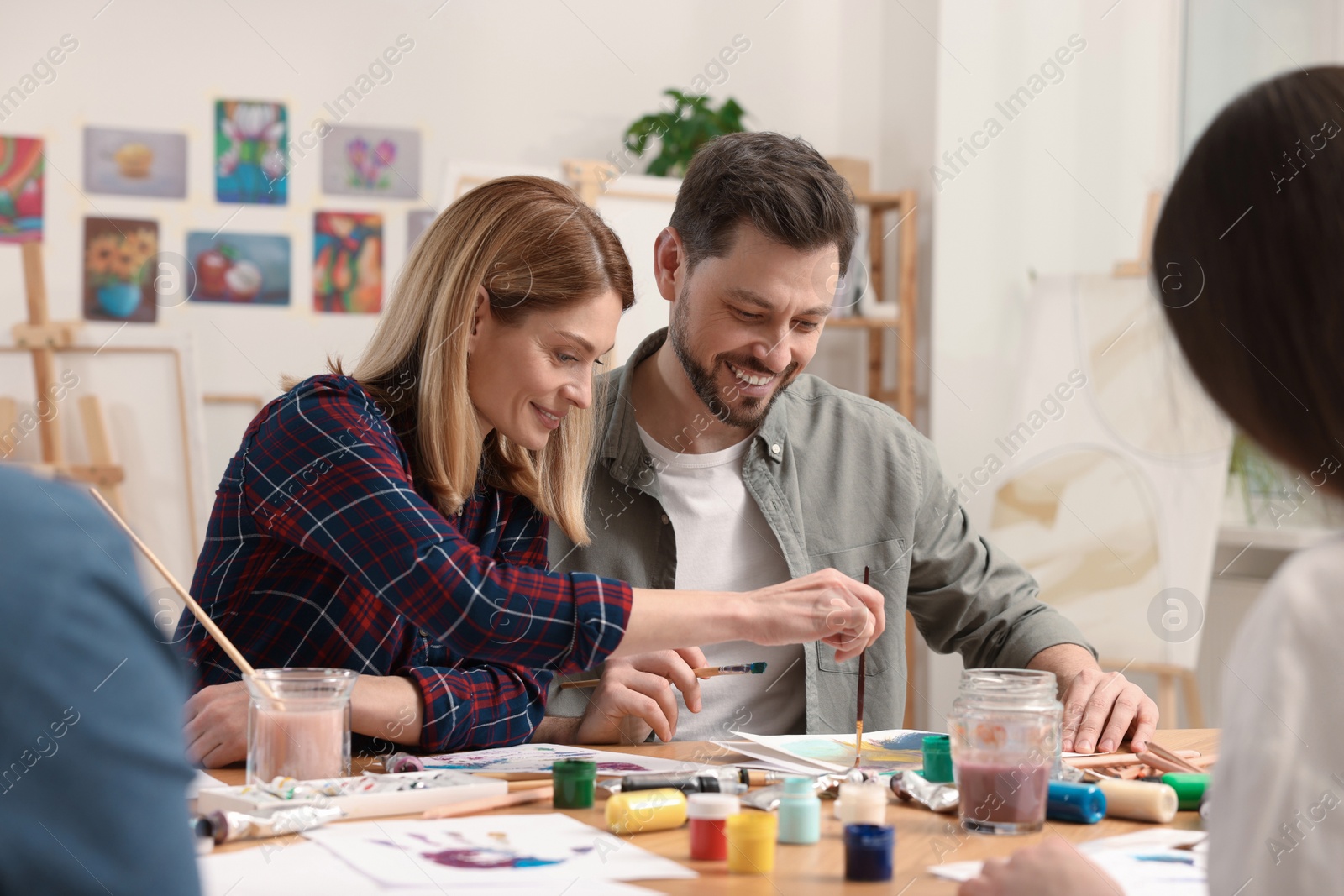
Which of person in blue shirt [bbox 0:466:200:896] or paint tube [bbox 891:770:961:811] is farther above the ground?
person in blue shirt [bbox 0:466:200:896]

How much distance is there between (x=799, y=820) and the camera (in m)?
1.07

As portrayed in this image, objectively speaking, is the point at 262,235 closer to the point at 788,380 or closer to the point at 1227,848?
the point at 788,380

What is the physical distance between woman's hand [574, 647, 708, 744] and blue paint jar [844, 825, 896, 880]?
56 cm

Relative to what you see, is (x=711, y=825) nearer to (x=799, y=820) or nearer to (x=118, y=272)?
(x=799, y=820)

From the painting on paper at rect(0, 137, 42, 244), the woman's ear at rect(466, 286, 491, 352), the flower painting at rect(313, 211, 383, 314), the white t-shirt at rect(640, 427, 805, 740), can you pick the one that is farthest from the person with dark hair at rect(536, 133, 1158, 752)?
the painting on paper at rect(0, 137, 42, 244)

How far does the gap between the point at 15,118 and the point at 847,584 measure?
10.3 ft

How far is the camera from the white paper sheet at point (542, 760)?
4.33 ft

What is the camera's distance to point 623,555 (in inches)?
75.2

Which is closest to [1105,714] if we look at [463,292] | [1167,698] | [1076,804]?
[1076,804]

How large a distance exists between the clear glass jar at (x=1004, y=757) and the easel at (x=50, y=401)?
9.54 ft

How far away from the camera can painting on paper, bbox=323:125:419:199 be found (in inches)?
149

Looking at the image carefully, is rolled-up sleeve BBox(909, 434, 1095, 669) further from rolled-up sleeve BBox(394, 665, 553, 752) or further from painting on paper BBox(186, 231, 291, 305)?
painting on paper BBox(186, 231, 291, 305)

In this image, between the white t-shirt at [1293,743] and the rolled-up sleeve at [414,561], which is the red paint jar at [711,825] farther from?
the white t-shirt at [1293,743]

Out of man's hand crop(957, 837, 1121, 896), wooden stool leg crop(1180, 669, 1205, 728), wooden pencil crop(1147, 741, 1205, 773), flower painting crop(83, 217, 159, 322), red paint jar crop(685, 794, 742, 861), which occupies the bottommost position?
wooden stool leg crop(1180, 669, 1205, 728)
